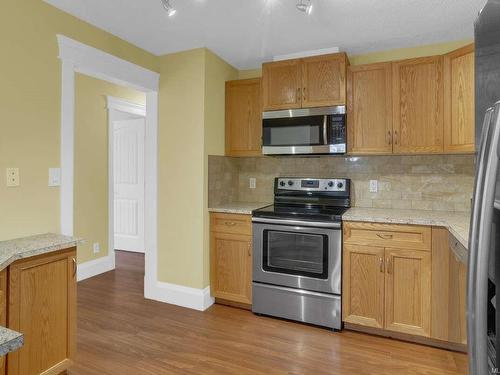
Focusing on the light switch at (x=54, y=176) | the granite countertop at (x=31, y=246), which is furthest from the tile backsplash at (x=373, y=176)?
the granite countertop at (x=31, y=246)

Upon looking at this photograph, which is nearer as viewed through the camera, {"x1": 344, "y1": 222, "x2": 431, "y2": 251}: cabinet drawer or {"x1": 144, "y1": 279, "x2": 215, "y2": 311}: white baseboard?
{"x1": 344, "y1": 222, "x2": 431, "y2": 251}: cabinet drawer

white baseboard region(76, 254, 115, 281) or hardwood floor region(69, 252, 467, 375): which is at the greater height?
white baseboard region(76, 254, 115, 281)

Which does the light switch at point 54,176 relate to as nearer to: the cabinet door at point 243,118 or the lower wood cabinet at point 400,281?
the cabinet door at point 243,118

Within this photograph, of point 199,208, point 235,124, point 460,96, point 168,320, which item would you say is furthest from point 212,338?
point 460,96

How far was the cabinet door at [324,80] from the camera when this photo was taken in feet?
8.95

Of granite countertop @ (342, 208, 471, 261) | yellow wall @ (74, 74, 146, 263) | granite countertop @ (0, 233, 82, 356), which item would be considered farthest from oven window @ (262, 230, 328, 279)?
yellow wall @ (74, 74, 146, 263)

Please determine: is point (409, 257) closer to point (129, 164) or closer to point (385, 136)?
point (385, 136)

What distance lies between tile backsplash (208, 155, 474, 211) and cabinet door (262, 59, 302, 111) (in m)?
0.61

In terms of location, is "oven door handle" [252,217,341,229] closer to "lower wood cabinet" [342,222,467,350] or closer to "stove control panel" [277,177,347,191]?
"lower wood cabinet" [342,222,467,350]

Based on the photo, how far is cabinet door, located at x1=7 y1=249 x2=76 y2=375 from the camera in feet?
5.25

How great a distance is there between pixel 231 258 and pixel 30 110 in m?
1.93

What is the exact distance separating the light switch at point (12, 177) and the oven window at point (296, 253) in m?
1.83

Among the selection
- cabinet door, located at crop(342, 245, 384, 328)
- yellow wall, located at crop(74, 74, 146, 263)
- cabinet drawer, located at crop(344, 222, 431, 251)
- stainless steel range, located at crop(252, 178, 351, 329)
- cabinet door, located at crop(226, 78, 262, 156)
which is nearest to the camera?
cabinet drawer, located at crop(344, 222, 431, 251)

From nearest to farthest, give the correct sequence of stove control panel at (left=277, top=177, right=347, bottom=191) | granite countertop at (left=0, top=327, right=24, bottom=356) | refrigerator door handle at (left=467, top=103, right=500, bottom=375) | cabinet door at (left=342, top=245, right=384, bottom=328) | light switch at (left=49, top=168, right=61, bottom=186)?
refrigerator door handle at (left=467, top=103, right=500, bottom=375) < granite countertop at (left=0, top=327, right=24, bottom=356) < light switch at (left=49, top=168, right=61, bottom=186) < cabinet door at (left=342, top=245, right=384, bottom=328) < stove control panel at (left=277, top=177, right=347, bottom=191)
